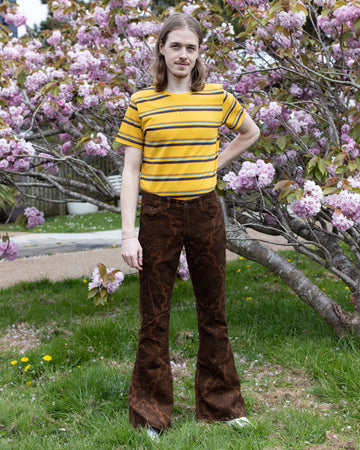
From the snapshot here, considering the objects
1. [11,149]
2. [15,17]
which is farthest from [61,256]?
[11,149]

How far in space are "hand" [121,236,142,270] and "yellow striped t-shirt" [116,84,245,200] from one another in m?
0.22

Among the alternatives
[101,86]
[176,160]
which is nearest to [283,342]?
[176,160]

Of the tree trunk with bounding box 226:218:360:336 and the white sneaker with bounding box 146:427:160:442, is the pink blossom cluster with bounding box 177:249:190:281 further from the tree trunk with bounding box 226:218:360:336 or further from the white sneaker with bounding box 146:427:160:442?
the white sneaker with bounding box 146:427:160:442

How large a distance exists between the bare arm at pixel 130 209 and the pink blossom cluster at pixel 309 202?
0.80m

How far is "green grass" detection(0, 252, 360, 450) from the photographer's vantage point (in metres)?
2.20

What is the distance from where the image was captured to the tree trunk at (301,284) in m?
3.05

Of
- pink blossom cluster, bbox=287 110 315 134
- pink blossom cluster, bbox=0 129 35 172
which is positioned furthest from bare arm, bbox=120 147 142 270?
pink blossom cluster, bbox=287 110 315 134

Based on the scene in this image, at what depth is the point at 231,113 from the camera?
222 cm

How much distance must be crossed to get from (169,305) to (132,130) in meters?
0.78

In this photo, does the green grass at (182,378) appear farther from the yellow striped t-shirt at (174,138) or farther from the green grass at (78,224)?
the green grass at (78,224)

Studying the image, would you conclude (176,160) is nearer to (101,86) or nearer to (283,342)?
(283,342)

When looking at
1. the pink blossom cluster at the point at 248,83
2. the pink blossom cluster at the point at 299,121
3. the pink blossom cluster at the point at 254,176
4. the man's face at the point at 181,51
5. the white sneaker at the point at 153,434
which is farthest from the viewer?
the pink blossom cluster at the point at 248,83

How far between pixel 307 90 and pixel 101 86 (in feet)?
5.00

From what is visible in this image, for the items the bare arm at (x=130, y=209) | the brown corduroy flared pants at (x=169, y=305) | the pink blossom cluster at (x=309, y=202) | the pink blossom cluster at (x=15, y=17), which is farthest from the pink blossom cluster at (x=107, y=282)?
the pink blossom cluster at (x=15, y=17)
